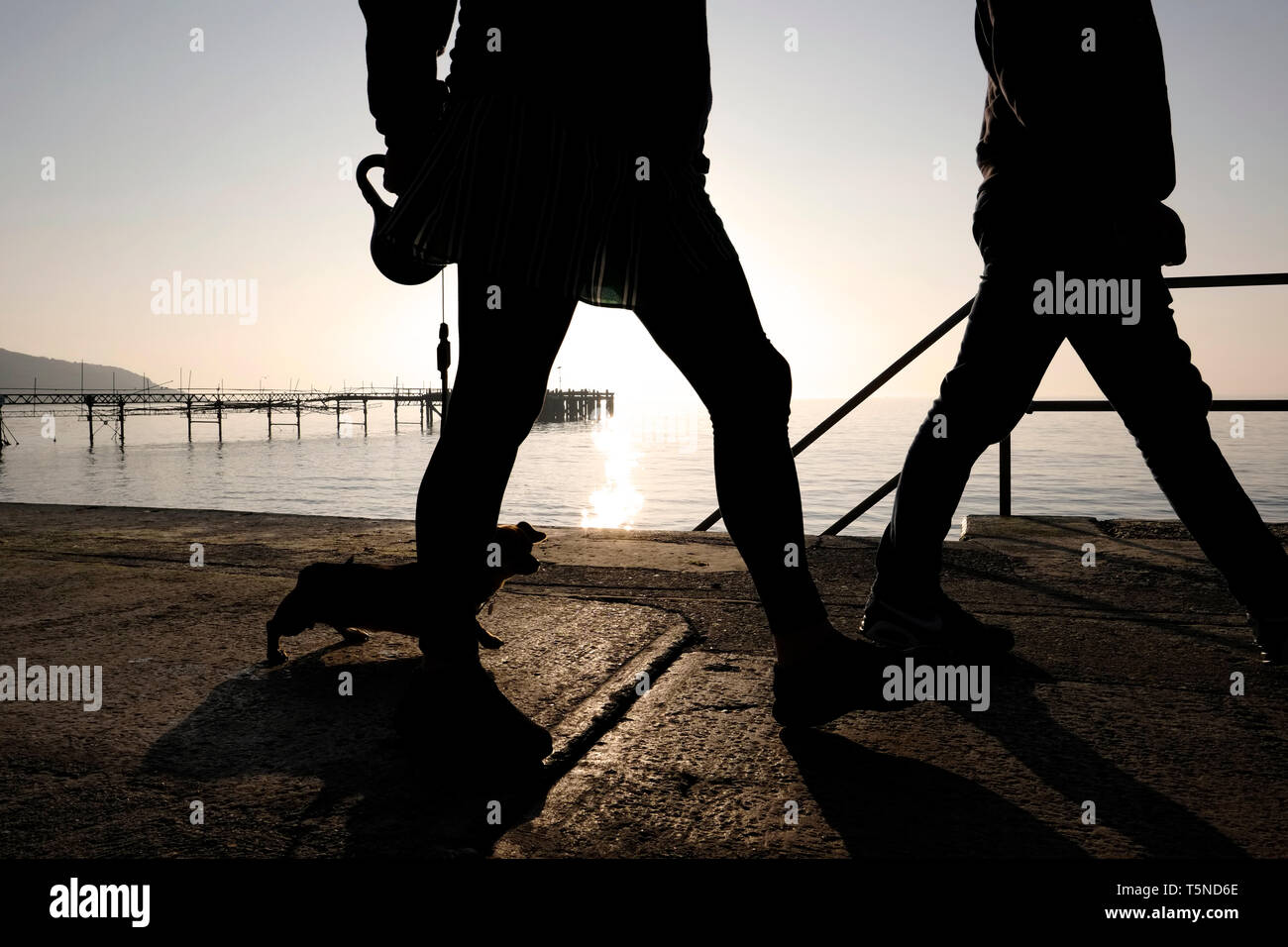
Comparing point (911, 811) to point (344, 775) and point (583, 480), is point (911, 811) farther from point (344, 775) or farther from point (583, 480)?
point (583, 480)

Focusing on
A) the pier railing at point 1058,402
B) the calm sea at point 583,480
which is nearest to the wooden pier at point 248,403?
the calm sea at point 583,480

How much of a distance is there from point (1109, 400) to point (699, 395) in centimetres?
92

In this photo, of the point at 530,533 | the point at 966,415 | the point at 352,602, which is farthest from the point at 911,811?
the point at 530,533

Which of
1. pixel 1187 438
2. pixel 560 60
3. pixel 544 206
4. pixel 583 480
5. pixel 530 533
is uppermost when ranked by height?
pixel 560 60

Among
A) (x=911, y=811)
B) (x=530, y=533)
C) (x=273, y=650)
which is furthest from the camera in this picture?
(x=530, y=533)

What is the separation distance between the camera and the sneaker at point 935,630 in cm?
180

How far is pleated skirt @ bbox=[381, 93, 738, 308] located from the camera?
4.13 ft

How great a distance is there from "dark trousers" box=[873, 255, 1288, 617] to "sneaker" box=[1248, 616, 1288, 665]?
3cm

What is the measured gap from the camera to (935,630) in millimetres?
1802

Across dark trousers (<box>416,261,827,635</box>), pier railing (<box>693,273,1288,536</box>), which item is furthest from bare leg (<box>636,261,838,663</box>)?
pier railing (<box>693,273,1288,536</box>)

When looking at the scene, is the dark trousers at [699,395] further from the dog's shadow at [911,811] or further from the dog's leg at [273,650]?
the dog's leg at [273,650]

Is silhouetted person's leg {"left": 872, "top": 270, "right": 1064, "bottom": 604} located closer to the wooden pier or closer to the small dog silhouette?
the small dog silhouette
